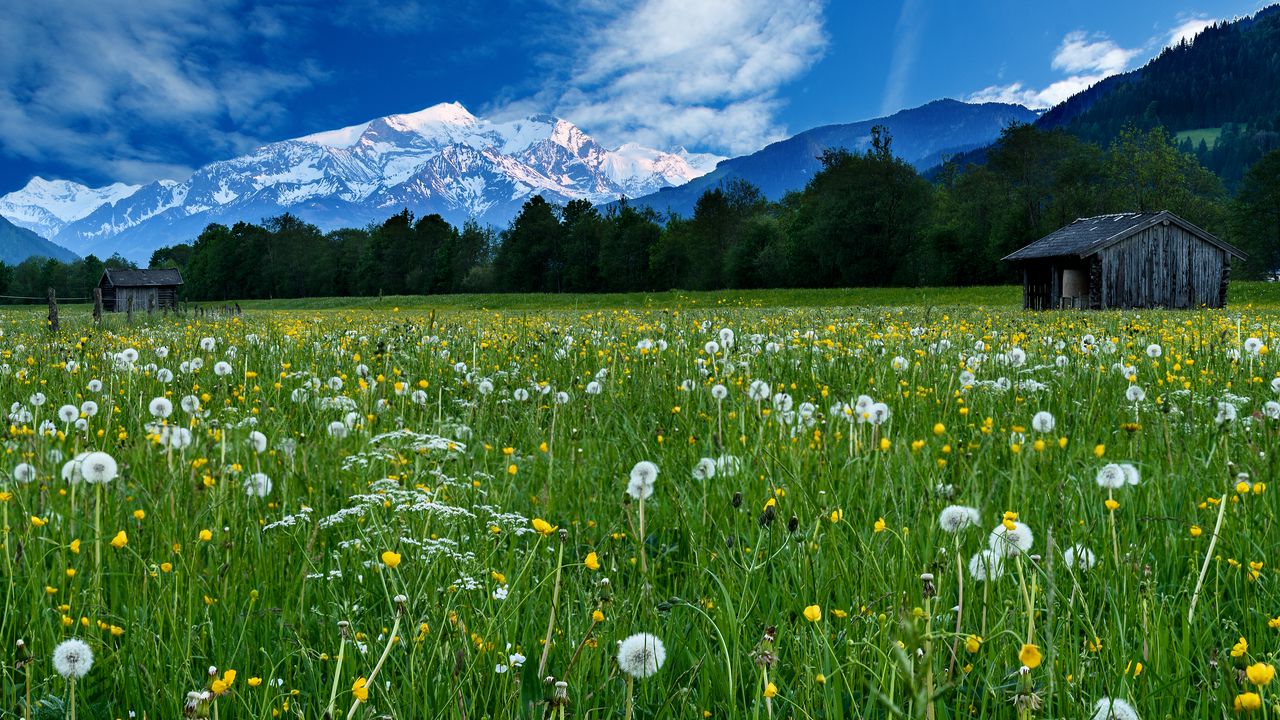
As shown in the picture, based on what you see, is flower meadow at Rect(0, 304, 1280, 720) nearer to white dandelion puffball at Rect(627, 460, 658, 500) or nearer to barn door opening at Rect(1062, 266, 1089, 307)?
white dandelion puffball at Rect(627, 460, 658, 500)

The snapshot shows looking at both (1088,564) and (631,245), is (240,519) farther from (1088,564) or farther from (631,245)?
(631,245)

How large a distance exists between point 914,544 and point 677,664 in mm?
1019

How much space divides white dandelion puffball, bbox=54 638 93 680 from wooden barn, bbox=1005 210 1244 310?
39054 millimetres

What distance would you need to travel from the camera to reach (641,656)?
1416 mm

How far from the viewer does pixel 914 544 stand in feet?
8.33

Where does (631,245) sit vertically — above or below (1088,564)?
above

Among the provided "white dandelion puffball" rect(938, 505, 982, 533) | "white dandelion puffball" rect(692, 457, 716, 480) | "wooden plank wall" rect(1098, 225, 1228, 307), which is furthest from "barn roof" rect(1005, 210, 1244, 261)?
"white dandelion puffball" rect(938, 505, 982, 533)

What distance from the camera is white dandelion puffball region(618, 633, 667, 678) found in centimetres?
140

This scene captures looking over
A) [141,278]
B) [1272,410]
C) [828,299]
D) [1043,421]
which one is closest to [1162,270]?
[828,299]

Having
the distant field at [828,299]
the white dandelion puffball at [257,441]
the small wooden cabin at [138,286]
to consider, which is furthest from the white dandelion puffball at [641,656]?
the small wooden cabin at [138,286]

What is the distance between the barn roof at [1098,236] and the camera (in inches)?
1375

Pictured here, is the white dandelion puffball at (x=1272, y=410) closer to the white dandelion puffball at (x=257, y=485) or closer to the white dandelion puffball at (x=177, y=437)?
the white dandelion puffball at (x=257, y=485)

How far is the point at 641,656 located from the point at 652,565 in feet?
3.76

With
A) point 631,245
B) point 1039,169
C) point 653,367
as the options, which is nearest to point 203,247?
point 631,245
